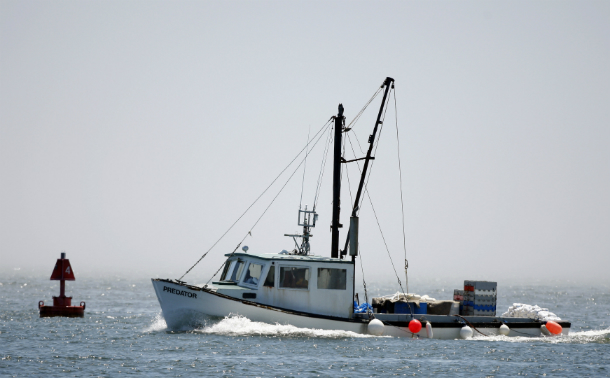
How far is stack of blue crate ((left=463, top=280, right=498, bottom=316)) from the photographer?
27.4 metres

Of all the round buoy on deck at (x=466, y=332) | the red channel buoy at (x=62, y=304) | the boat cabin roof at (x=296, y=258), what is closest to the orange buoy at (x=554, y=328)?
the round buoy on deck at (x=466, y=332)

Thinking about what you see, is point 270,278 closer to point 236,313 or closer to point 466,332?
point 236,313

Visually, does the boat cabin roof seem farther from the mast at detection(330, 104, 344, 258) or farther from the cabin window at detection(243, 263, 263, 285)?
the mast at detection(330, 104, 344, 258)

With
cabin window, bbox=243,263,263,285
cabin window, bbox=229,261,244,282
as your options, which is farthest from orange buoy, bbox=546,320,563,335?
cabin window, bbox=229,261,244,282

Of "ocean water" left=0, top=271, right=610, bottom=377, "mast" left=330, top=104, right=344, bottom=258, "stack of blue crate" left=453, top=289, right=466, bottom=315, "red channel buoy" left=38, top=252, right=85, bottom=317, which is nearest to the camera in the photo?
"ocean water" left=0, top=271, right=610, bottom=377

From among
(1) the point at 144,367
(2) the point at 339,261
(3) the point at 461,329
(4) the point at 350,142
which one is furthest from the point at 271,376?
(4) the point at 350,142

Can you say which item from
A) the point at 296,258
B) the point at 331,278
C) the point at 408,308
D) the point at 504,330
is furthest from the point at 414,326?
the point at 296,258

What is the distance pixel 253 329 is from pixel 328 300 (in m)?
2.82

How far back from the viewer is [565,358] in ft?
76.6

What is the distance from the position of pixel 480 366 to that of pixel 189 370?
8.47 metres

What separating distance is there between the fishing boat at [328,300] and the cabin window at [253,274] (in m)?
0.03

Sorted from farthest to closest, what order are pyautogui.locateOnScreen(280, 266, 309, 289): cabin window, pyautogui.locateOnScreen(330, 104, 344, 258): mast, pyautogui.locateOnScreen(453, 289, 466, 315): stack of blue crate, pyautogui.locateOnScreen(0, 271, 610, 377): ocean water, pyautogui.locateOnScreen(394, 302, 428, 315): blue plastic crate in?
pyautogui.locateOnScreen(453, 289, 466, 315): stack of blue crate → pyautogui.locateOnScreen(330, 104, 344, 258): mast → pyautogui.locateOnScreen(394, 302, 428, 315): blue plastic crate → pyautogui.locateOnScreen(280, 266, 309, 289): cabin window → pyautogui.locateOnScreen(0, 271, 610, 377): ocean water

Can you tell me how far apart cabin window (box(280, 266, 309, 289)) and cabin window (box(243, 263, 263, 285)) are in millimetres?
836

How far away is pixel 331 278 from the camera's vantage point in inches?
989
